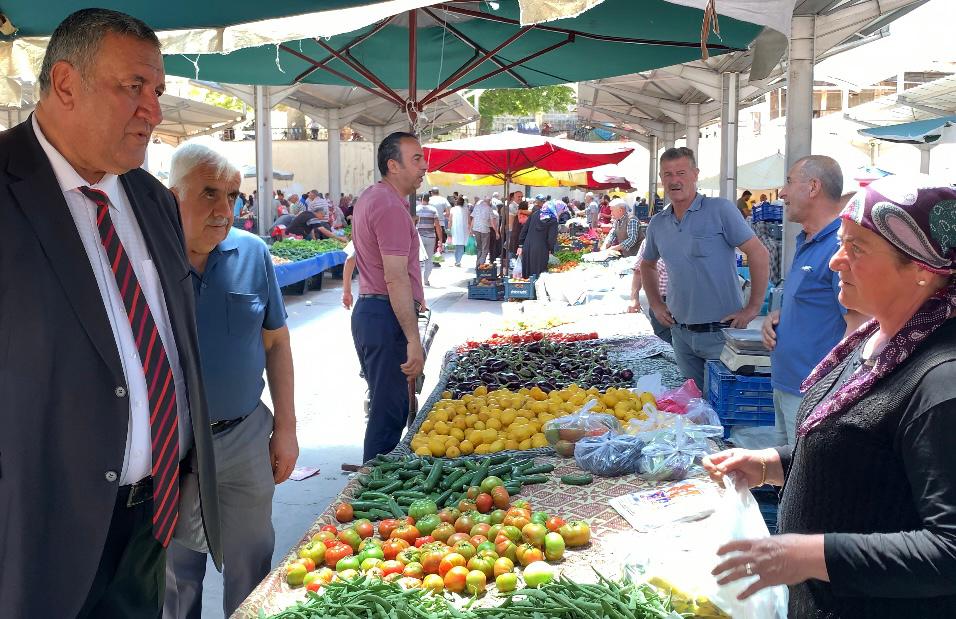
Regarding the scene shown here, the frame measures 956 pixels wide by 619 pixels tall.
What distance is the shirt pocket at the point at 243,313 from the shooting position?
3068 mm

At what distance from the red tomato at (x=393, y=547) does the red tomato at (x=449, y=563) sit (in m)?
0.22

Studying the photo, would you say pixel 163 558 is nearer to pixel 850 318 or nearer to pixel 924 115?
pixel 850 318

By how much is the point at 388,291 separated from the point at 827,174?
2.56 metres

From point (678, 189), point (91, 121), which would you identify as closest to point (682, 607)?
point (91, 121)

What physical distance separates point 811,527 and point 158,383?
163cm

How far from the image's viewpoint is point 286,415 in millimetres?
3250

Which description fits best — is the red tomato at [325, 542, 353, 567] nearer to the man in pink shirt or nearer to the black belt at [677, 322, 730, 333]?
the man in pink shirt

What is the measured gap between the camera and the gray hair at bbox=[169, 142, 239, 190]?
9.53ft

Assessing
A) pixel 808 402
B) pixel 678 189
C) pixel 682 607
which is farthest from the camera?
pixel 678 189

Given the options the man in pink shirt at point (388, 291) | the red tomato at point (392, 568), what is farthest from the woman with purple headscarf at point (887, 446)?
the man in pink shirt at point (388, 291)

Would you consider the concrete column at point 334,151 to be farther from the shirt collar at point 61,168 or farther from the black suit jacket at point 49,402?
the black suit jacket at point 49,402

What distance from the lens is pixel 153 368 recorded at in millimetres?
2062

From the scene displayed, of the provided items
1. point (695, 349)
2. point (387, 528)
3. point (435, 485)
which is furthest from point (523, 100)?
point (387, 528)

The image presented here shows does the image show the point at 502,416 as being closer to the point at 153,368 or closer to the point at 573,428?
the point at 573,428
